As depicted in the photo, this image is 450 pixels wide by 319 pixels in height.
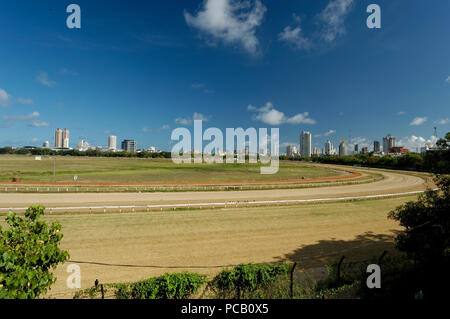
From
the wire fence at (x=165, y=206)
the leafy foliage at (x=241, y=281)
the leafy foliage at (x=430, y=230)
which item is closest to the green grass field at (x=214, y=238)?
the wire fence at (x=165, y=206)

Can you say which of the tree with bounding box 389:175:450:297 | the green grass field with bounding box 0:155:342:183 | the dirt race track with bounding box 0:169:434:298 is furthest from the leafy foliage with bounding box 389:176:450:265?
the green grass field with bounding box 0:155:342:183

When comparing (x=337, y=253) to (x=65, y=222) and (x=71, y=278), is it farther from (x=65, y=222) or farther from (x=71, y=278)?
(x=65, y=222)

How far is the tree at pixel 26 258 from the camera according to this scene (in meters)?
3.59

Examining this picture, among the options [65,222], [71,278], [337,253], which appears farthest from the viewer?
[65,222]

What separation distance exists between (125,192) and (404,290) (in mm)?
28069

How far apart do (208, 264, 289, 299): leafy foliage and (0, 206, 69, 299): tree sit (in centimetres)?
503

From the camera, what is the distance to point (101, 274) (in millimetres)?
9016

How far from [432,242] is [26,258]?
1129 centimetres

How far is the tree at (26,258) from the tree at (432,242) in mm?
10112

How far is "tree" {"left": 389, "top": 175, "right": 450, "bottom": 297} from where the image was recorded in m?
6.32

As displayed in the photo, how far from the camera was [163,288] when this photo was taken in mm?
6719

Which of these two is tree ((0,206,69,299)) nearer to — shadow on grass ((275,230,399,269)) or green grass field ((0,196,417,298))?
green grass field ((0,196,417,298))

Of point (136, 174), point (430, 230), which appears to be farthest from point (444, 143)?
point (136, 174)
